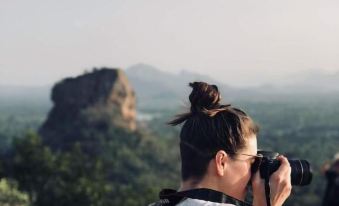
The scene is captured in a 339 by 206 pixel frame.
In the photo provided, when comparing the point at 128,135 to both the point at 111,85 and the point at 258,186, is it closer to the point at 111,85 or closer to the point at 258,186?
the point at 111,85

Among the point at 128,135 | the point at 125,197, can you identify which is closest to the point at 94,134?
the point at 128,135

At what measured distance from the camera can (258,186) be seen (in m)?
2.74

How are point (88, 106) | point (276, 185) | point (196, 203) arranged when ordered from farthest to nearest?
point (88, 106)
point (276, 185)
point (196, 203)

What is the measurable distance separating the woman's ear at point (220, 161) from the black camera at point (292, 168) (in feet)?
0.50

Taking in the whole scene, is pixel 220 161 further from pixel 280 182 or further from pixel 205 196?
pixel 280 182

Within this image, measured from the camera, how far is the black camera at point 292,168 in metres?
2.74

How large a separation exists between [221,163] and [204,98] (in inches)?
12.0

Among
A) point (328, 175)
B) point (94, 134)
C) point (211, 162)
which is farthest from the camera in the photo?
point (94, 134)

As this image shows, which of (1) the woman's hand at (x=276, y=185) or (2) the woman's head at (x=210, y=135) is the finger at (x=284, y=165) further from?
(2) the woman's head at (x=210, y=135)

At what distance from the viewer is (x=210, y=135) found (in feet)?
8.84

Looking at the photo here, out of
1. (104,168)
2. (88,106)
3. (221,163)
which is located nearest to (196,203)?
(221,163)

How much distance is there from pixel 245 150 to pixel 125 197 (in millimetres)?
28134

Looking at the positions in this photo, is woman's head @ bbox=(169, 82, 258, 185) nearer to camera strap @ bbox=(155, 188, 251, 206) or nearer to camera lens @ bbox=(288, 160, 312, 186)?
camera strap @ bbox=(155, 188, 251, 206)

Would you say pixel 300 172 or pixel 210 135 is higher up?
pixel 210 135
